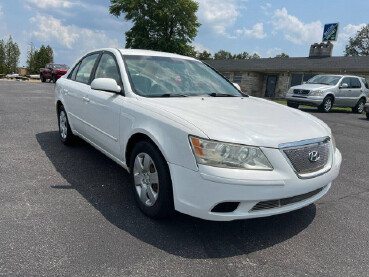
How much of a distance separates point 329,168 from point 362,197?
1390 millimetres

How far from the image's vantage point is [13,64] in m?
60.9

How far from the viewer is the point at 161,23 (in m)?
39.7

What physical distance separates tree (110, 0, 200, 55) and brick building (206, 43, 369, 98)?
32.8ft

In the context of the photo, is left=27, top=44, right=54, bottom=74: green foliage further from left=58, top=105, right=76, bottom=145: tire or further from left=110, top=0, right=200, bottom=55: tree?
left=58, top=105, right=76, bottom=145: tire

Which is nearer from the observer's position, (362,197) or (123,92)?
(123,92)

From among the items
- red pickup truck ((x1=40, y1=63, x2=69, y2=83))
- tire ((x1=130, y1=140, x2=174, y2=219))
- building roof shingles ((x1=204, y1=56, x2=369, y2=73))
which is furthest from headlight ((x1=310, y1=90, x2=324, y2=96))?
red pickup truck ((x1=40, y1=63, x2=69, y2=83))

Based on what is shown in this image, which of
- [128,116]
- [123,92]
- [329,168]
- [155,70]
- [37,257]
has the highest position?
[155,70]

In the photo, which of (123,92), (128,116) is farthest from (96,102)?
(128,116)

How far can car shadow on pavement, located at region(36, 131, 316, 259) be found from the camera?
2.50 m

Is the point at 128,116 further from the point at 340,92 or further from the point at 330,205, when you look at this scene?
the point at 340,92

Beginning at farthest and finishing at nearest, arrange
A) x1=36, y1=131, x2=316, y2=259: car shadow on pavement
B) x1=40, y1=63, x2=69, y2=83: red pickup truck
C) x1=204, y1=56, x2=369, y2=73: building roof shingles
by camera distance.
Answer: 1. x1=40, y1=63, x2=69, y2=83: red pickup truck
2. x1=204, y1=56, x2=369, y2=73: building roof shingles
3. x1=36, y1=131, x2=316, y2=259: car shadow on pavement

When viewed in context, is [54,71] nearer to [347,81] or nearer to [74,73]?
[347,81]

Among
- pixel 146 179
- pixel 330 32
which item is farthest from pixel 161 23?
pixel 146 179

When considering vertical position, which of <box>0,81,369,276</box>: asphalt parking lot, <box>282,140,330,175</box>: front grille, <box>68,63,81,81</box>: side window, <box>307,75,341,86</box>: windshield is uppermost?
<box>307,75,341,86</box>: windshield
